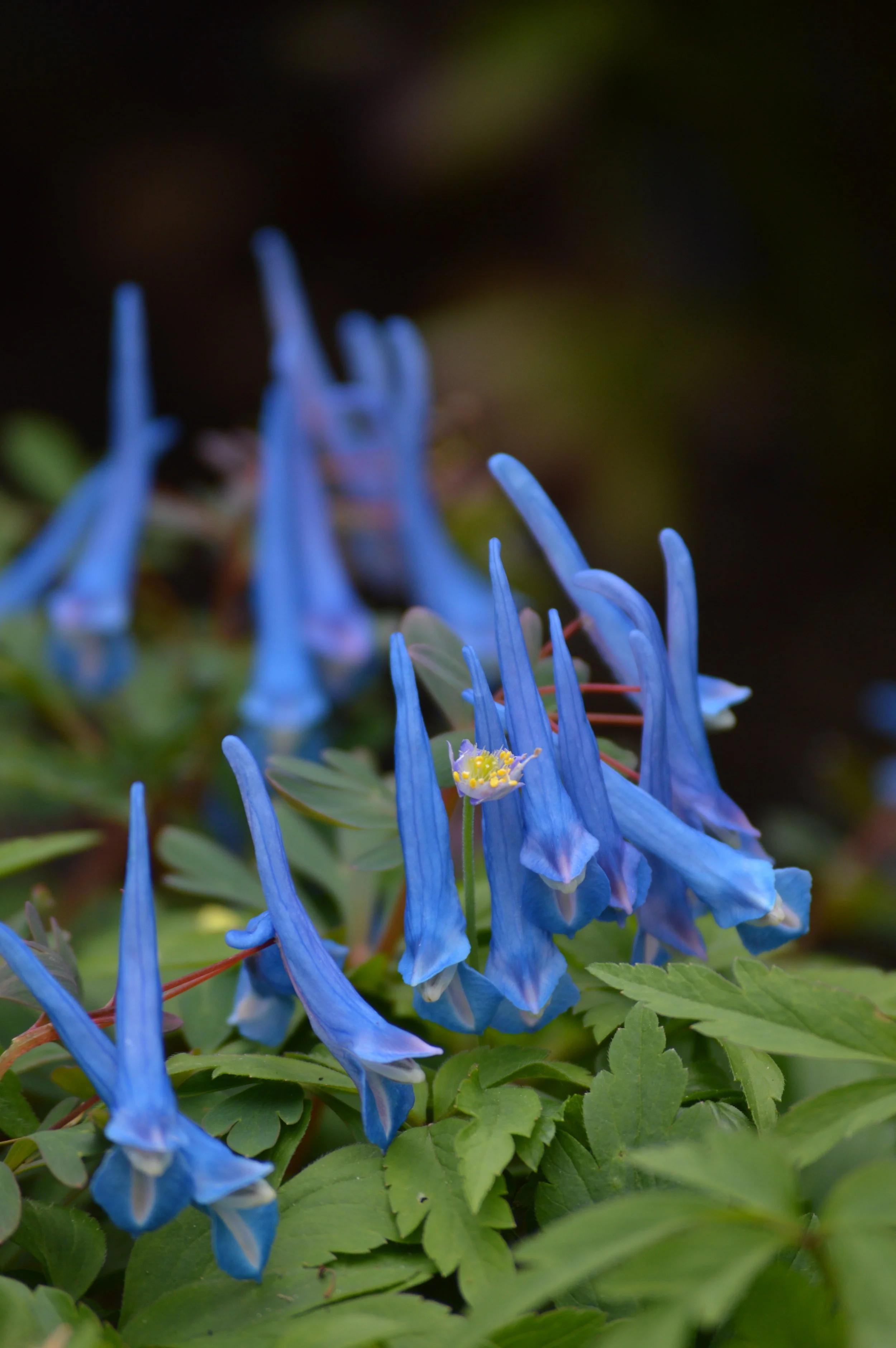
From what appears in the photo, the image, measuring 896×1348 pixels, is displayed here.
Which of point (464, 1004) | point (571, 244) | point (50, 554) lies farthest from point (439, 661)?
point (571, 244)

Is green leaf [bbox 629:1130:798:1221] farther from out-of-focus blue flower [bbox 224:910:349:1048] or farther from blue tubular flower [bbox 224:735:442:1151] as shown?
out-of-focus blue flower [bbox 224:910:349:1048]

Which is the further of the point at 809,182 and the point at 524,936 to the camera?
the point at 809,182

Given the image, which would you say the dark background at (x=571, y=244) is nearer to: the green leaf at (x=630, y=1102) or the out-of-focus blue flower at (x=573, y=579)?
the out-of-focus blue flower at (x=573, y=579)

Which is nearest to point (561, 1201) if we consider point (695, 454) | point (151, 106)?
point (695, 454)

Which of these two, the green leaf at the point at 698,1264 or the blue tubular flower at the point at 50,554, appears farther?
the blue tubular flower at the point at 50,554

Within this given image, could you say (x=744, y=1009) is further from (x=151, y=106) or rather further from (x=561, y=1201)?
(x=151, y=106)

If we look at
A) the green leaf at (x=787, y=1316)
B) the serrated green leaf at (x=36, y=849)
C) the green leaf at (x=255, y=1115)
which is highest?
the serrated green leaf at (x=36, y=849)

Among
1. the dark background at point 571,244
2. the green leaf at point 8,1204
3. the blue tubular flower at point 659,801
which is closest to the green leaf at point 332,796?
the blue tubular flower at point 659,801
